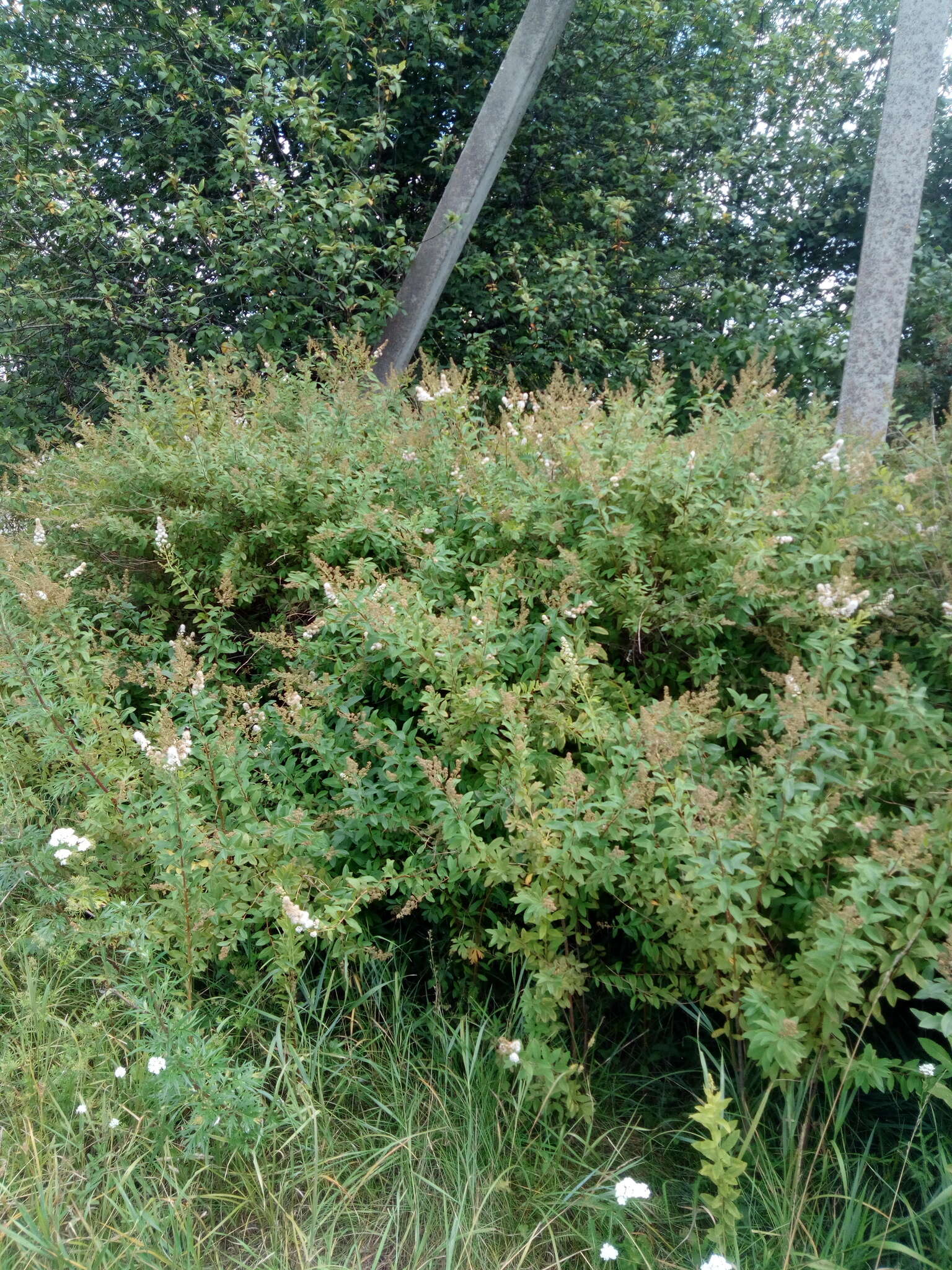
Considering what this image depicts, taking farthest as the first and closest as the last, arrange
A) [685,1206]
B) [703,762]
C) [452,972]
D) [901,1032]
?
1. [452,972]
2. [901,1032]
3. [703,762]
4. [685,1206]

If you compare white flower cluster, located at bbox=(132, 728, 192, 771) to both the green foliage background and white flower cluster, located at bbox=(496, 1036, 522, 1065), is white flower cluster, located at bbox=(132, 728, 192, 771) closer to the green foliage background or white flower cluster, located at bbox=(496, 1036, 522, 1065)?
white flower cluster, located at bbox=(496, 1036, 522, 1065)

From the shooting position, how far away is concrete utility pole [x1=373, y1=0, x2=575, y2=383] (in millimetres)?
6305

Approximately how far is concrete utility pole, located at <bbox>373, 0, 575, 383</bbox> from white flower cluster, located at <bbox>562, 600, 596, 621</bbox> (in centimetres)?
427

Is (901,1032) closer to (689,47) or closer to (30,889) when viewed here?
A: (30,889)

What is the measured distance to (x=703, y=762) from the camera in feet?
7.11

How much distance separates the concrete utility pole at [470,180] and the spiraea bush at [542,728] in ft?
10.5

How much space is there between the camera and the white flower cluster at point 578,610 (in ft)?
8.29

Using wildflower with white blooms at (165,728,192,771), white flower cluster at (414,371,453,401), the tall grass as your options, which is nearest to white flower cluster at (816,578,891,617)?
the tall grass

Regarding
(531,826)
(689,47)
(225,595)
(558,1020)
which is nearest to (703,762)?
(531,826)

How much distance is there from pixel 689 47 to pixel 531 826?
899 cm

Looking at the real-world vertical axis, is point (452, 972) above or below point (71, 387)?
below

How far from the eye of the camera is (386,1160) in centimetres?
206

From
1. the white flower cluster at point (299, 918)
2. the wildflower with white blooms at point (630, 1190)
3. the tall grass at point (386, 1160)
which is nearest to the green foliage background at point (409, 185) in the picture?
the white flower cluster at point (299, 918)

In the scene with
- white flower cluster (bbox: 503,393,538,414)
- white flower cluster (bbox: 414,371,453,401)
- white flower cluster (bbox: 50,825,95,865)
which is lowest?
white flower cluster (bbox: 50,825,95,865)
